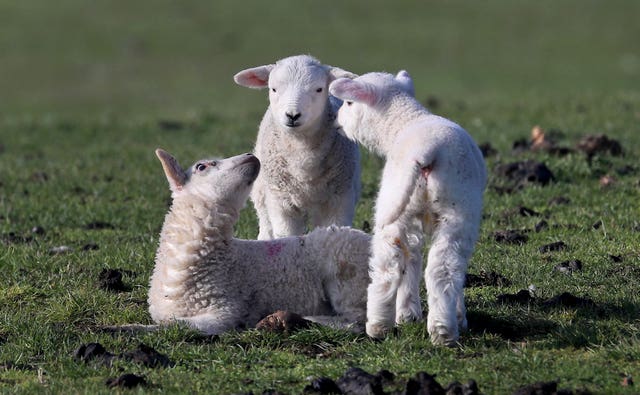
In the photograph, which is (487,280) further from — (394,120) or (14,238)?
(14,238)

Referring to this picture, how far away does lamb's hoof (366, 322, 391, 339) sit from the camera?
22.3 feet

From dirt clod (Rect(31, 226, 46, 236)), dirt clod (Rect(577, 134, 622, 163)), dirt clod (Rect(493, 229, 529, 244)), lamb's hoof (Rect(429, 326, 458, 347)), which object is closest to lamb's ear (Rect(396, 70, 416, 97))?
lamb's hoof (Rect(429, 326, 458, 347))

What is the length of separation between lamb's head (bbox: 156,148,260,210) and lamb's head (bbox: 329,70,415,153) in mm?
725

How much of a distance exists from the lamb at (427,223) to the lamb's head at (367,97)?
0.27 ft

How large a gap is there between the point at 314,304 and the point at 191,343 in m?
1.00

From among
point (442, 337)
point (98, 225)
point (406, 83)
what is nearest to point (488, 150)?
point (98, 225)

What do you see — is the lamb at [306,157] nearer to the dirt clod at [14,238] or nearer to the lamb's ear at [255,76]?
the lamb's ear at [255,76]

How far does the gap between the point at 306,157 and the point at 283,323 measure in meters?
2.10

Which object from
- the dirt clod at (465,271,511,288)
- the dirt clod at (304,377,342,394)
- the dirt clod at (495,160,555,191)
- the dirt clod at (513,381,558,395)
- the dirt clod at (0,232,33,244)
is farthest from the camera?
the dirt clod at (495,160,555,191)

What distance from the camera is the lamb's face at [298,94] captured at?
8352 millimetres

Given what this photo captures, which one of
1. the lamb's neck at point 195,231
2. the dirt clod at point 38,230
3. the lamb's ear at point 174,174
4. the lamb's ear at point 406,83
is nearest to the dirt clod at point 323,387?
the lamb's neck at point 195,231

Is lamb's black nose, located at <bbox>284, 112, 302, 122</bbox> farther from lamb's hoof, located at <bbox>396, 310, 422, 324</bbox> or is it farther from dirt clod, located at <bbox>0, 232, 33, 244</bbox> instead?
dirt clod, located at <bbox>0, 232, 33, 244</bbox>

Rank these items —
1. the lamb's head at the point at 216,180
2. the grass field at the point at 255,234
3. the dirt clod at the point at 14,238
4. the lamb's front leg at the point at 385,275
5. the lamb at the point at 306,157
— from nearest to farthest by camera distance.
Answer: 1. the grass field at the point at 255,234
2. the lamb's front leg at the point at 385,275
3. the lamb's head at the point at 216,180
4. the lamb at the point at 306,157
5. the dirt clod at the point at 14,238

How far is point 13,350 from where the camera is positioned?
6.75m
